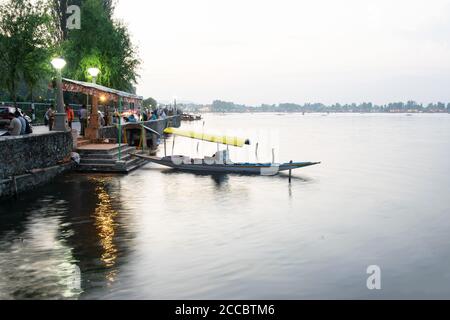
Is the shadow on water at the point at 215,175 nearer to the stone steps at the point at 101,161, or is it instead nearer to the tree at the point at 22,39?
the stone steps at the point at 101,161

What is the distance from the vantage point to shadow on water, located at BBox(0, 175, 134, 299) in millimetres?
11445

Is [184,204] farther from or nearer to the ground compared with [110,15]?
nearer to the ground

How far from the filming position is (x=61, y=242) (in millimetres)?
15055

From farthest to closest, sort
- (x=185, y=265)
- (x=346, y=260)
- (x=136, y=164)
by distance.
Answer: (x=136, y=164) < (x=346, y=260) < (x=185, y=265)

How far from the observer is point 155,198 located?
75.7ft

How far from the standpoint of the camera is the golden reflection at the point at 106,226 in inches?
517

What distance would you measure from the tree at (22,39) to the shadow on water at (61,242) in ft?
67.0

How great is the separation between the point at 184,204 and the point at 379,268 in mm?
10204

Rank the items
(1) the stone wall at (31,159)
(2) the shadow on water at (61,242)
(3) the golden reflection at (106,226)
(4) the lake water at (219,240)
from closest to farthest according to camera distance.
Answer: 1. (2) the shadow on water at (61,242)
2. (4) the lake water at (219,240)
3. (3) the golden reflection at (106,226)
4. (1) the stone wall at (31,159)

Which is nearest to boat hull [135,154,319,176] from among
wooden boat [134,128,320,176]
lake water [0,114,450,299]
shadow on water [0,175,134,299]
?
wooden boat [134,128,320,176]

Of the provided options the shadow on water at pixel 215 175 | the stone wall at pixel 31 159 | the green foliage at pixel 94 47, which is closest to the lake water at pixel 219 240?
the shadow on water at pixel 215 175

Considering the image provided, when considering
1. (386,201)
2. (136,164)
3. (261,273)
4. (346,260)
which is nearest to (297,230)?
(346,260)

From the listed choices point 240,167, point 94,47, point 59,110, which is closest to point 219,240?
point 59,110
